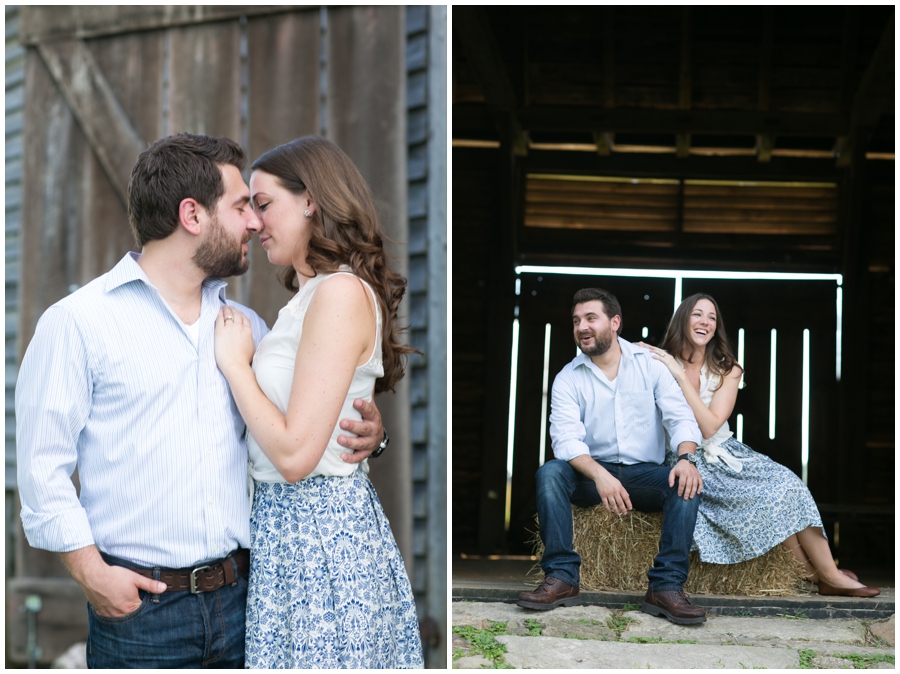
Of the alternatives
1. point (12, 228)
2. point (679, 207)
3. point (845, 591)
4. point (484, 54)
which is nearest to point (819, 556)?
point (845, 591)

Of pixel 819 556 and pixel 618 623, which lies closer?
pixel 618 623

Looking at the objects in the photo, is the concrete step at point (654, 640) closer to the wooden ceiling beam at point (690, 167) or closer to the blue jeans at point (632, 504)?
the blue jeans at point (632, 504)

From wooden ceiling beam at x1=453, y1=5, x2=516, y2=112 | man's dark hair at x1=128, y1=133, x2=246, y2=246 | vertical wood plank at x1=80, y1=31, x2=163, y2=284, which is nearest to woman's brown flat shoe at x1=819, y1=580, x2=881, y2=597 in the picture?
man's dark hair at x1=128, y1=133, x2=246, y2=246

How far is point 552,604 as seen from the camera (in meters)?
3.21

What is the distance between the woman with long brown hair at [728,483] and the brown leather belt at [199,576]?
204 centimetres

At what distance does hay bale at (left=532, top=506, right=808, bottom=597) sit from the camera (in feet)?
11.3

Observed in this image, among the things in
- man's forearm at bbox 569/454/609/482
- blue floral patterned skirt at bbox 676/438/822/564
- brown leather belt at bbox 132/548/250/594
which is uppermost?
man's forearm at bbox 569/454/609/482

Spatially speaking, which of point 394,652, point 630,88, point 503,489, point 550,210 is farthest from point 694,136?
point 394,652

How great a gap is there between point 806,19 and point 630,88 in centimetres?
119

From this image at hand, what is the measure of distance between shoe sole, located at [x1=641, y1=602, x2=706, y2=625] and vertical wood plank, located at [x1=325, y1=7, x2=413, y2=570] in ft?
2.83

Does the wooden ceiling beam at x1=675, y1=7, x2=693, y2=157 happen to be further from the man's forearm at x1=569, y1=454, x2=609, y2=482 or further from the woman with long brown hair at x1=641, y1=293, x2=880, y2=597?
the man's forearm at x1=569, y1=454, x2=609, y2=482

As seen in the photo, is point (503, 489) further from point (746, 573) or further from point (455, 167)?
point (746, 573)

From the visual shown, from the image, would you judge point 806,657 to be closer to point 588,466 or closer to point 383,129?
point 588,466

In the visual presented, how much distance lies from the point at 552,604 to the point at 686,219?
3.74 m
